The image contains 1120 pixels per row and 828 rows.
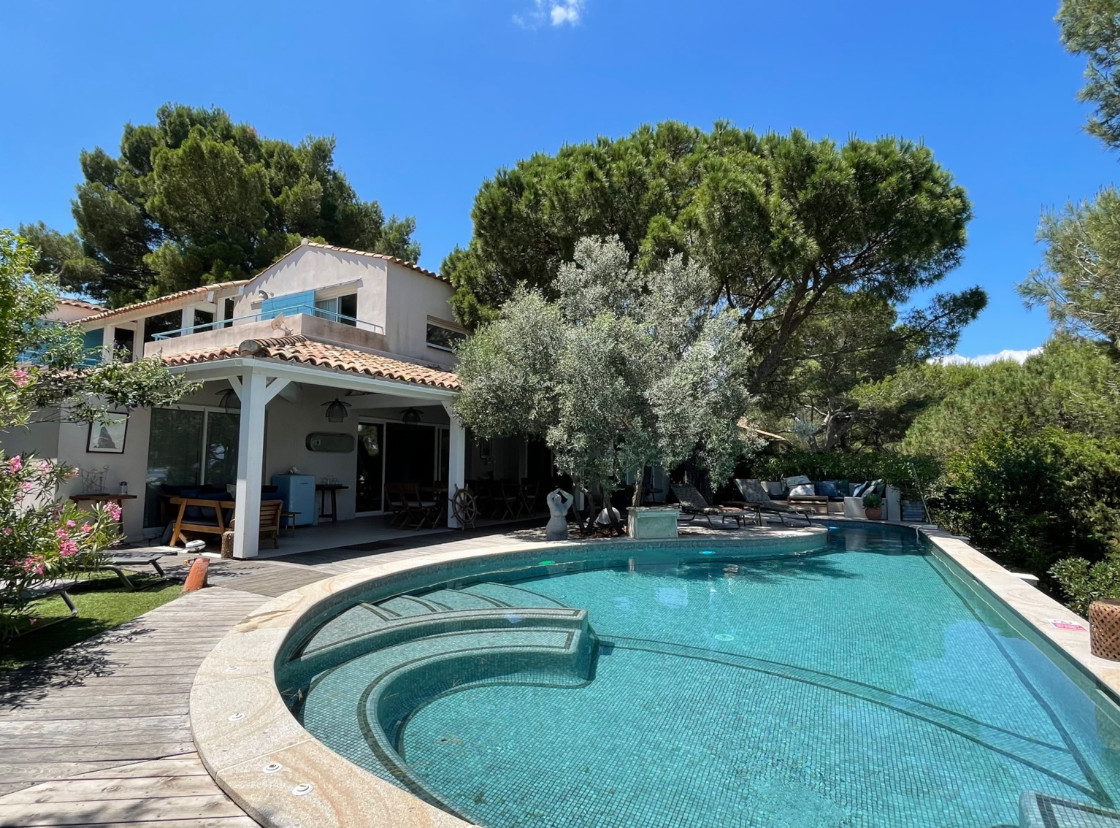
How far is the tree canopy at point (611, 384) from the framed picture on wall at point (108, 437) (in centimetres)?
563

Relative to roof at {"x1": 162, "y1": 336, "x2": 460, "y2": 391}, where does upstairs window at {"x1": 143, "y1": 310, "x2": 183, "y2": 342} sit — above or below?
above

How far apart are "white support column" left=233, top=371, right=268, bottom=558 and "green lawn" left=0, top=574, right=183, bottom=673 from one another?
147 cm

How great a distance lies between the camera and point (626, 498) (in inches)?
662

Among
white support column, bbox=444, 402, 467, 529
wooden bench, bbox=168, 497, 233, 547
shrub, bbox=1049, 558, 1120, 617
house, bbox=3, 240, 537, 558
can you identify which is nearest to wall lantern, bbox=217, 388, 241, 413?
house, bbox=3, 240, 537, 558

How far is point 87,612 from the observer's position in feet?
17.6

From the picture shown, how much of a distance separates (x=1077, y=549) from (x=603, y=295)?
9.79 metres

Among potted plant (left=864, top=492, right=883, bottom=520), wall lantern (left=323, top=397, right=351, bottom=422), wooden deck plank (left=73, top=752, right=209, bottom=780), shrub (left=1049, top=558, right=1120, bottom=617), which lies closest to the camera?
wooden deck plank (left=73, top=752, right=209, bottom=780)

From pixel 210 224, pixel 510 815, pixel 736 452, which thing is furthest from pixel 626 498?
pixel 210 224

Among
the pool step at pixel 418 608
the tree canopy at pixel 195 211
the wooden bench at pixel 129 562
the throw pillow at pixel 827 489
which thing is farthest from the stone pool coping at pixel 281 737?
the tree canopy at pixel 195 211

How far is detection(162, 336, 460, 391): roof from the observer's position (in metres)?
8.21

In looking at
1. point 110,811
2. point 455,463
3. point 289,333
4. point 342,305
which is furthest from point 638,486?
point 110,811

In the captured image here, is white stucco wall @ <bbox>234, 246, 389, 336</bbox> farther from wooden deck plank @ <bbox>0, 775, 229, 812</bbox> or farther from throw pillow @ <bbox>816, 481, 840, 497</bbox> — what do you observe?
throw pillow @ <bbox>816, 481, 840, 497</bbox>

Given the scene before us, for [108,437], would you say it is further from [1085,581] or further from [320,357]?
[1085,581]

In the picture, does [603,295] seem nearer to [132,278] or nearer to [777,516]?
[777,516]
